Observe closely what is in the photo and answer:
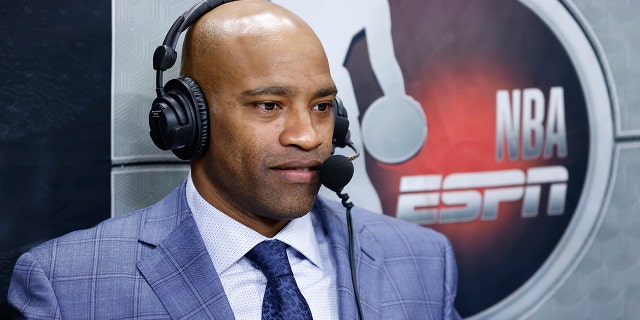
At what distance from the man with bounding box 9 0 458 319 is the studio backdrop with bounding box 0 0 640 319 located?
20 centimetres

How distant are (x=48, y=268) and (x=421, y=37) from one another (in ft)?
2.85

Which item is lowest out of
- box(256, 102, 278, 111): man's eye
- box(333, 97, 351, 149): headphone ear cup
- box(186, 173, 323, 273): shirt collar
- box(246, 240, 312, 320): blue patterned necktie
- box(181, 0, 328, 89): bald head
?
box(246, 240, 312, 320): blue patterned necktie

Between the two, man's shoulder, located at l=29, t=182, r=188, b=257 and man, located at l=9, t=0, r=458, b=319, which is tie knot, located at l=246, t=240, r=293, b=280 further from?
man's shoulder, located at l=29, t=182, r=188, b=257

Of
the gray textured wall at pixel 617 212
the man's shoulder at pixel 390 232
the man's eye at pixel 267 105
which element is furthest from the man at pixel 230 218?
the gray textured wall at pixel 617 212

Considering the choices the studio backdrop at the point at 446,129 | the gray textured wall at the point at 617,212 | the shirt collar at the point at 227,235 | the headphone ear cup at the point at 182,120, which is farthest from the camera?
the gray textured wall at the point at 617,212

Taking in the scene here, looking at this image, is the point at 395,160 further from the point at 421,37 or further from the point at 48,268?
the point at 48,268

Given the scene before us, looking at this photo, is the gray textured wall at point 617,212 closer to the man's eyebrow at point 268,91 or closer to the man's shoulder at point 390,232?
the man's shoulder at point 390,232

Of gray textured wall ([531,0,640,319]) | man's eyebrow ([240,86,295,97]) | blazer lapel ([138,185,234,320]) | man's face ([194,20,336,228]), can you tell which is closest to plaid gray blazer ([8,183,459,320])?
blazer lapel ([138,185,234,320])

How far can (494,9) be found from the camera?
1.65 metres

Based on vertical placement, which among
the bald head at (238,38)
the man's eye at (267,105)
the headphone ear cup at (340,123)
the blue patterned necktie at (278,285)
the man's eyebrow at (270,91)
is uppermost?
the bald head at (238,38)

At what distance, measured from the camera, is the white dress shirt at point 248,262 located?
1.23 m

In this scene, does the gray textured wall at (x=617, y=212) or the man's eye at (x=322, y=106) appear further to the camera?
the gray textured wall at (x=617, y=212)

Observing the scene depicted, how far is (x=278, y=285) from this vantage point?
122 centimetres

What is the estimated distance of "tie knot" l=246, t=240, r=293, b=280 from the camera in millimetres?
1232
